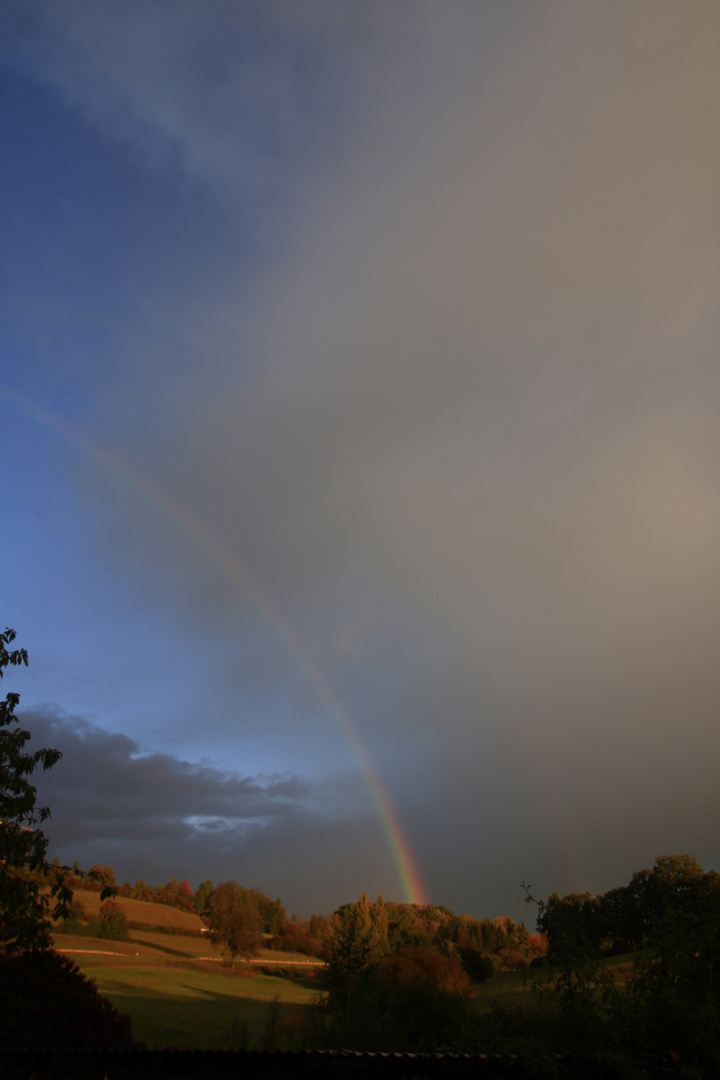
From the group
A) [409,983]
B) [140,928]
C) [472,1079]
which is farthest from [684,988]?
[140,928]

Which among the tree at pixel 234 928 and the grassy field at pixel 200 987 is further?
the tree at pixel 234 928

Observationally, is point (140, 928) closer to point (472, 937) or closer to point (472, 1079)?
point (472, 937)

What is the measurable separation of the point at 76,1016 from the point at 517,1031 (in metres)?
12.0

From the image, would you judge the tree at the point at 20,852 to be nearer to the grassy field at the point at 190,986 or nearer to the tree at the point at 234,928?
the grassy field at the point at 190,986

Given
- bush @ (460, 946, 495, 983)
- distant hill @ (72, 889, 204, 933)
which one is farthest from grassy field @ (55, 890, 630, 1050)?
bush @ (460, 946, 495, 983)

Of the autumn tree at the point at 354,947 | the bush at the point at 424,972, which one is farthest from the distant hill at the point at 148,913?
the bush at the point at 424,972

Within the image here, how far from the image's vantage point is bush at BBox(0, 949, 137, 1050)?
17.2 metres

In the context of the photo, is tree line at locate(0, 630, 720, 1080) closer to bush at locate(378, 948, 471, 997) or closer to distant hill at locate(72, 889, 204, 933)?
bush at locate(378, 948, 471, 997)

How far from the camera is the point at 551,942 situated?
1672cm

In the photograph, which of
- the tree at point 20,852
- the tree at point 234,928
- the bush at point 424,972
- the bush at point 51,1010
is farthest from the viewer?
the tree at point 234,928

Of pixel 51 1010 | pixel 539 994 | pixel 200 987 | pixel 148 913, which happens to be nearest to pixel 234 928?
pixel 200 987

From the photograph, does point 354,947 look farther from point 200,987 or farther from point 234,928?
point 234,928

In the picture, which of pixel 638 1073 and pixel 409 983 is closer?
pixel 638 1073

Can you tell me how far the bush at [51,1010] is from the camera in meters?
17.2
